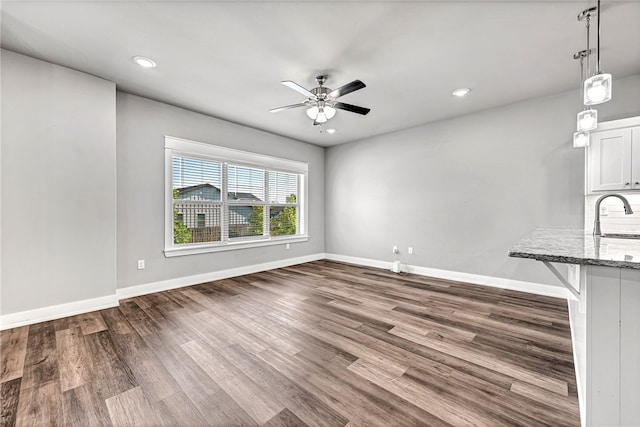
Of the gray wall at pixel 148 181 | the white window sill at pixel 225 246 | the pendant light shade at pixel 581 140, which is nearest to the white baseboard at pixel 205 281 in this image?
the gray wall at pixel 148 181

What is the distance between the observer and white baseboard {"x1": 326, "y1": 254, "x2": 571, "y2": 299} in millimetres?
3387

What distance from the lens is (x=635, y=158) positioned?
2658 millimetres

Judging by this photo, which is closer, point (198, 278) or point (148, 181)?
point (148, 181)

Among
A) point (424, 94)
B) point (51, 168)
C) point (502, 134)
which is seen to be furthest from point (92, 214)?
point (502, 134)

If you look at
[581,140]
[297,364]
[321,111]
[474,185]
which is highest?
[321,111]

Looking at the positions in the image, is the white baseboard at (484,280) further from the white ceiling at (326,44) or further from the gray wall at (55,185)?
the gray wall at (55,185)

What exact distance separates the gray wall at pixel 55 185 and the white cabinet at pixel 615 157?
5730 mm

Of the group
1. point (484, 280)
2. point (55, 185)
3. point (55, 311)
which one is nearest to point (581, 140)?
point (484, 280)

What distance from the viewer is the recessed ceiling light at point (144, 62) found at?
2.58m

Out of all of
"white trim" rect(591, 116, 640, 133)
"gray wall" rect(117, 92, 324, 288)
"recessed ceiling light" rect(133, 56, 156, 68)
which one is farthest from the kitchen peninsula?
"gray wall" rect(117, 92, 324, 288)

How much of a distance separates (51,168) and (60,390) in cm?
232

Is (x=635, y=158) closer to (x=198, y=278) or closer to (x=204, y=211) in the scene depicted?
(x=204, y=211)

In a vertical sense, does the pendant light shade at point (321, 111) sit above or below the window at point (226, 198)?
above

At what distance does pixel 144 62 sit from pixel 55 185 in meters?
1.66
